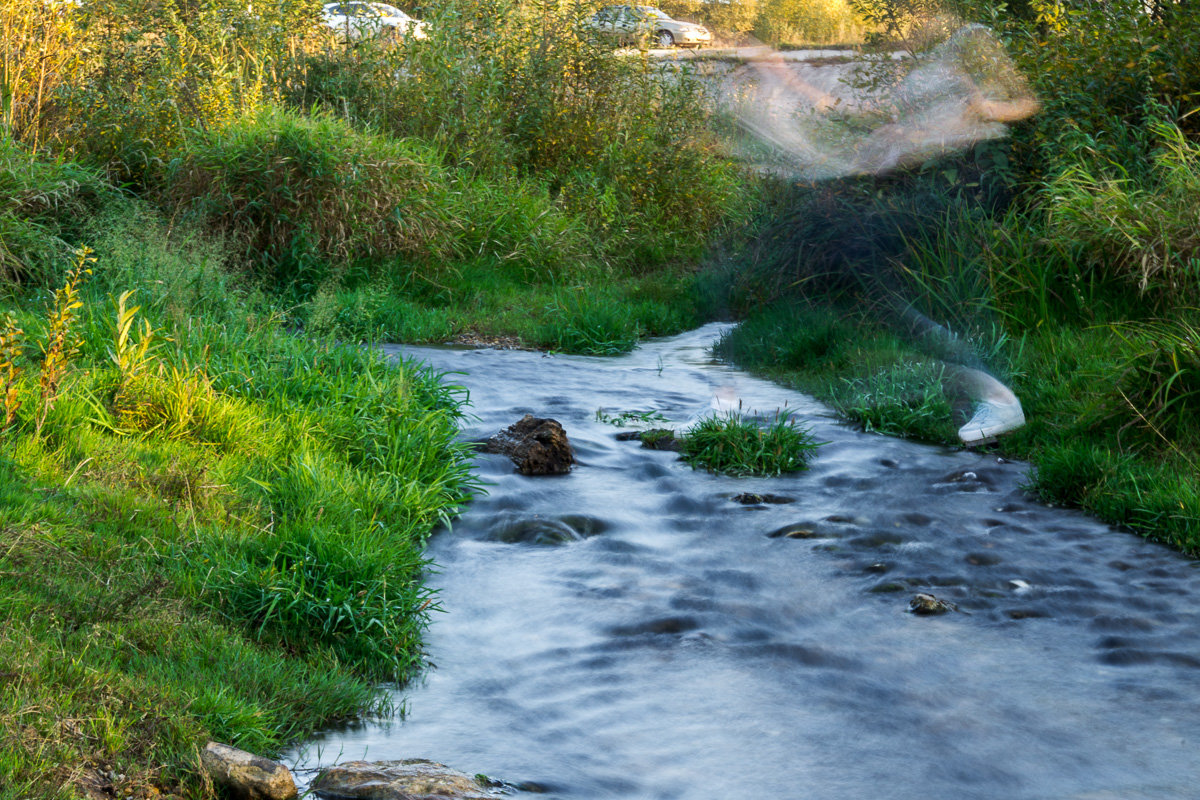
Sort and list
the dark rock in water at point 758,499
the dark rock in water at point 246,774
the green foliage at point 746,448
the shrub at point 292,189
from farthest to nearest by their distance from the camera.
Result: the shrub at point 292,189 < the green foliage at point 746,448 < the dark rock in water at point 758,499 < the dark rock in water at point 246,774

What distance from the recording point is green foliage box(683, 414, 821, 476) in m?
6.77

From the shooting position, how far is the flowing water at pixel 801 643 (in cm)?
355

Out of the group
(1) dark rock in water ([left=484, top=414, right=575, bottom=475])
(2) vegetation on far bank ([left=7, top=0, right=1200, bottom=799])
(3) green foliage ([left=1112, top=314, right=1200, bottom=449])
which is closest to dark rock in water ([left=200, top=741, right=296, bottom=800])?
(2) vegetation on far bank ([left=7, top=0, right=1200, bottom=799])

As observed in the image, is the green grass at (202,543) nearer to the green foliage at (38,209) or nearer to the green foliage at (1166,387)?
the green foliage at (38,209)

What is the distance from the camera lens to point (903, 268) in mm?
9055

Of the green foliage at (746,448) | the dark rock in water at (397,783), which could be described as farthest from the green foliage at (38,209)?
the dark rock in water at (397,783)

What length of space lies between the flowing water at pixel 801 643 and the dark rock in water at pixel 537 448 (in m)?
0.13

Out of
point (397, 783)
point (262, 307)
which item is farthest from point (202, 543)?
point (262, 307)

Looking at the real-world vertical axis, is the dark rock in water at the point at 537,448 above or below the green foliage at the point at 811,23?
below

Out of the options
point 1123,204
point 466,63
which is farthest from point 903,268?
point 466,63

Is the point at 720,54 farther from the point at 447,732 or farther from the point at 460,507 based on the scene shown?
the point at 447,732

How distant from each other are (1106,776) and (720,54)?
2548 cm

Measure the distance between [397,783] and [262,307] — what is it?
21.4 feet

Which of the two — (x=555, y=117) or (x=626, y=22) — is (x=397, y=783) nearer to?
(x=555, y=117)
